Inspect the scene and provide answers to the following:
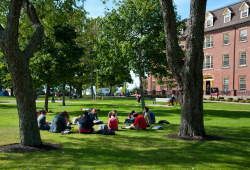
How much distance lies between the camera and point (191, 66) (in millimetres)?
9664

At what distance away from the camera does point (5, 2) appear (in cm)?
1075

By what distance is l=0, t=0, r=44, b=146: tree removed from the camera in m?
7.49

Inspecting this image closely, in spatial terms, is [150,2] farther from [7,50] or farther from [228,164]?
[228,164]

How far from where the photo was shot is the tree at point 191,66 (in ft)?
31.2

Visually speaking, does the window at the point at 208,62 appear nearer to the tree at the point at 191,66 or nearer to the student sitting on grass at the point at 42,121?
the tree at the point at 191,66

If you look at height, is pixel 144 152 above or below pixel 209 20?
below

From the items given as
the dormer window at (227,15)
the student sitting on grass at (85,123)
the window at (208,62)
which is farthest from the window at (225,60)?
the student sitting on grass at (85,123)

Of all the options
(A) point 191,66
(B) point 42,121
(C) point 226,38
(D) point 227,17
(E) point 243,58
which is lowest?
(B) point 42,121

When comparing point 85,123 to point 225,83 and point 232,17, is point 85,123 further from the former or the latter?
point 232,17

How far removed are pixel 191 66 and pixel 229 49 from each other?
108 ft

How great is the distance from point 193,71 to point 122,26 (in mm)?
11347

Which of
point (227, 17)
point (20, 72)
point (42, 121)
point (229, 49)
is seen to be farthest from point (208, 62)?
point (20, 72)

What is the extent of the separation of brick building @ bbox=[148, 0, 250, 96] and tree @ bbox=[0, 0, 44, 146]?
34.1 m

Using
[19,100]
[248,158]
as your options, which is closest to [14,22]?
[19,100]
